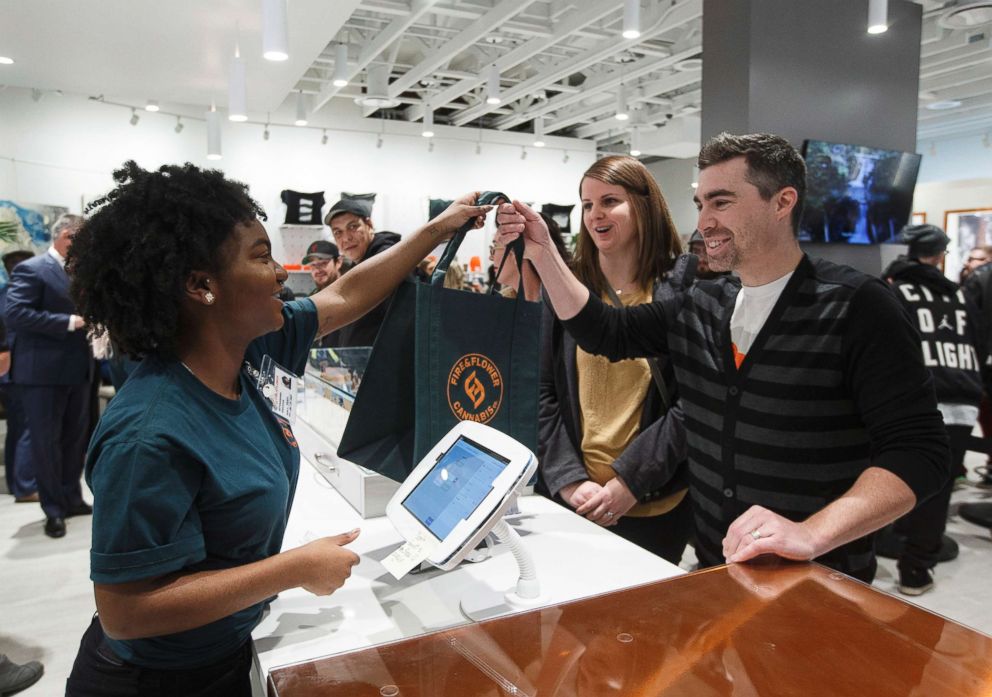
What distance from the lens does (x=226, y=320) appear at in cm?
113

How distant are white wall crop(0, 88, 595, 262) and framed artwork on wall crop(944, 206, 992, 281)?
569cm

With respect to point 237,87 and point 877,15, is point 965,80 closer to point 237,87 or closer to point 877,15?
point 877,15

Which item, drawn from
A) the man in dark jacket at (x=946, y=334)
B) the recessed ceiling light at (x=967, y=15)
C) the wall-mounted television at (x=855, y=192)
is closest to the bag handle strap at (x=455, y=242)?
the man in dark jacket at (x=946, y=334)

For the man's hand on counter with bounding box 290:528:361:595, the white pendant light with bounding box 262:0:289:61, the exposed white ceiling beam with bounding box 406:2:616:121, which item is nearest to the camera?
the man's hand on counter with bounding box 290:528:361:595

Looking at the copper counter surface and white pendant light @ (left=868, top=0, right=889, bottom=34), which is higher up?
white pendant light @ (left=868, top=0, right=889, bottom=34)

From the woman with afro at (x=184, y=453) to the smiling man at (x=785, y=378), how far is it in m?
0.62

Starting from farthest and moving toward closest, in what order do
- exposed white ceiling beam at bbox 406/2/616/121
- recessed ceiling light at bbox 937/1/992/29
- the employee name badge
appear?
exposed white ceiling beam at bbox 406/2/616/121 → recessed ceiling light at bbox 937/1/992/29 → the employee name badge

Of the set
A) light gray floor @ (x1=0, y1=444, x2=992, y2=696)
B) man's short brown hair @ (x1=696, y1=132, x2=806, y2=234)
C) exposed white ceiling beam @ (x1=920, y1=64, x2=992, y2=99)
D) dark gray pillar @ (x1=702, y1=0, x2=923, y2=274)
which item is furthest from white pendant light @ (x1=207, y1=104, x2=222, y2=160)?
exposed white ceiling beam @ (x1=920, y1=64, x2=992, y2=99)

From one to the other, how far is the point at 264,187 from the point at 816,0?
7.20m

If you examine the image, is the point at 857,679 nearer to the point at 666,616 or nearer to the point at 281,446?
the point at 666,616

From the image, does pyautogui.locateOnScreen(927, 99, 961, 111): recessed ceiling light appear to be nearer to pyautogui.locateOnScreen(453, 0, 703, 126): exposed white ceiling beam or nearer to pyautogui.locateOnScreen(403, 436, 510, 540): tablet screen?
pyautogui.locateOnScreen(453, 0, 703, 126): exposed white ceiling beam

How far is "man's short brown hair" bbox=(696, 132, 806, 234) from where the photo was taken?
1.46 metres

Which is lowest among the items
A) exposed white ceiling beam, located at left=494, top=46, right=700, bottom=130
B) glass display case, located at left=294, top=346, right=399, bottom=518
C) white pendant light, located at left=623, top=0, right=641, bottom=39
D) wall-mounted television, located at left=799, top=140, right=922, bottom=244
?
glass display case, located at left=294, top=346, right=399, bottom=518

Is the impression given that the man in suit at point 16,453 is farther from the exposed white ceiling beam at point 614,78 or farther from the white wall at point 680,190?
the white wall at point 680,190
